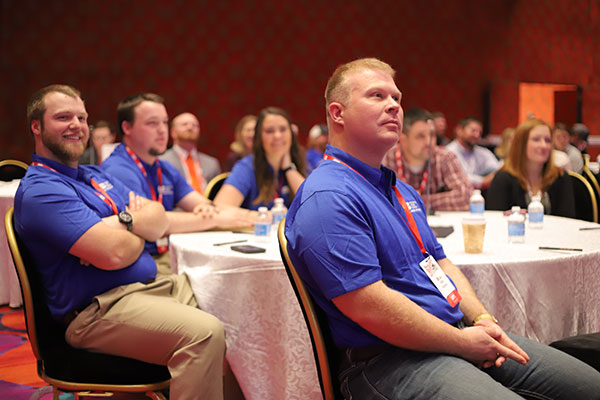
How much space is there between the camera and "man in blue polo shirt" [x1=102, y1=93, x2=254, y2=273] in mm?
2975

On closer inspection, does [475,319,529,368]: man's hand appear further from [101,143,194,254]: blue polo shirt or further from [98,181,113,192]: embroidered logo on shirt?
[101,143,194,254]: blue polo shirt

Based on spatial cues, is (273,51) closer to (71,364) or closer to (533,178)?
(533,178)

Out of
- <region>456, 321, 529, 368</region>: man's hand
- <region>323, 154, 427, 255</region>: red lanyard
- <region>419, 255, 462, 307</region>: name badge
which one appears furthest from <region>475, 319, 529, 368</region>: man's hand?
<region>323, 154, 427, 255</region>: red lanyard

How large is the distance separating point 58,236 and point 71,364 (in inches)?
16.3

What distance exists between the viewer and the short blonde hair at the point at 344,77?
5.12ft

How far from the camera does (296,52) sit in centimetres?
877

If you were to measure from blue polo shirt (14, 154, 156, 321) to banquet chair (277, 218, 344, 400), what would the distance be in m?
0.81

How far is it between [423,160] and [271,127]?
94 cm

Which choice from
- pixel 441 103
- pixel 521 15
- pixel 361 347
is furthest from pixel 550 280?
pixel 521 15

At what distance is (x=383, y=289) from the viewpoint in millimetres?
1343

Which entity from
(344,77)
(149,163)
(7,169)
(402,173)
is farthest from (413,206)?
(7,169)

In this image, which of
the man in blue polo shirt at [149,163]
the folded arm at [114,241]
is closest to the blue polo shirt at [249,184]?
the man in blue polo shirt at [149,163]

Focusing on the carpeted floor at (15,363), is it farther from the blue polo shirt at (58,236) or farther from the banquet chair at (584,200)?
the banquet chair at (584,200)

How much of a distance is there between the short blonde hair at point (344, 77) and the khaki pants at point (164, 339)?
2.81 feet
